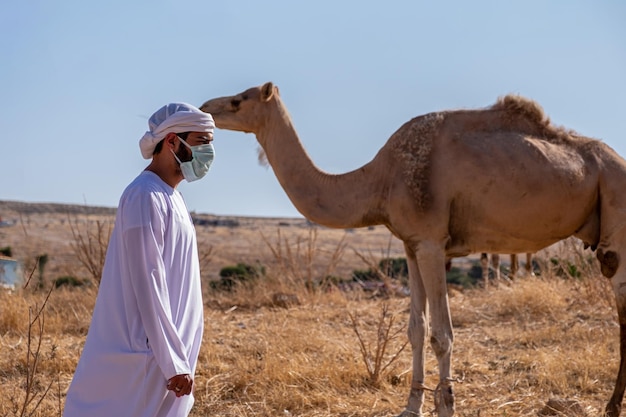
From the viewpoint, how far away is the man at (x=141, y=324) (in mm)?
4027

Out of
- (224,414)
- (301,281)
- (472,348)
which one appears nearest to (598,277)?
(472,348)

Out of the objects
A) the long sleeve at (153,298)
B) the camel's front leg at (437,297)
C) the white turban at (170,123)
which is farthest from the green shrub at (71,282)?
the long sleeve at (153,298)

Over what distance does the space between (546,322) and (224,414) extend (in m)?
5.55

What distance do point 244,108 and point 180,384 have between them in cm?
450

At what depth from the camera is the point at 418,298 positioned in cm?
748

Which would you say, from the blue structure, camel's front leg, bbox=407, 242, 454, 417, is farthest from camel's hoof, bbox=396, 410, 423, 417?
the blue structure

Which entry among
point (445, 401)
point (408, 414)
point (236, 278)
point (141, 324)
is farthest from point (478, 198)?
point (236, 278)

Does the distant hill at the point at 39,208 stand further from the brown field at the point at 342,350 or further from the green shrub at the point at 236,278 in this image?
the brown field at the point at 342,350

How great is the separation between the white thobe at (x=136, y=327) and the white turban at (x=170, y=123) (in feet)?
1.07

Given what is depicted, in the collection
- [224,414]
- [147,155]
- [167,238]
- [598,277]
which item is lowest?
[224,414]

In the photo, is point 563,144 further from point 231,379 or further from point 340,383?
point 231,379

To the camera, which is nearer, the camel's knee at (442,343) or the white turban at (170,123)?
the white turban at (170,123)

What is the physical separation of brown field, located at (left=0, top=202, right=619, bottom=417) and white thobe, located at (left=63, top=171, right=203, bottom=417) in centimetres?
101

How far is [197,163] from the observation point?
4.46 metres
